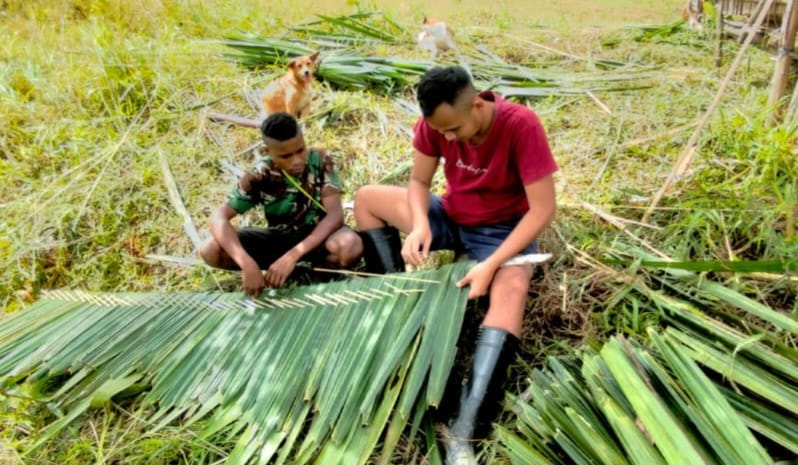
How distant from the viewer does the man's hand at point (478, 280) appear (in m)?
1.77

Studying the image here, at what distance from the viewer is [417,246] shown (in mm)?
2037

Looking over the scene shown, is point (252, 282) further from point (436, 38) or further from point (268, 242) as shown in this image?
point (436, 38)

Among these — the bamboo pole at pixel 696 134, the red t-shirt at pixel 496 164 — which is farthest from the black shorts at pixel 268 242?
the bamboo pole at pixel 696 134

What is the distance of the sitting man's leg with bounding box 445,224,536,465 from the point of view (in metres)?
1.60

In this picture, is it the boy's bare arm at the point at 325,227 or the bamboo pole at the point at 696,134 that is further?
the boy's bare arm at the point at 325,227

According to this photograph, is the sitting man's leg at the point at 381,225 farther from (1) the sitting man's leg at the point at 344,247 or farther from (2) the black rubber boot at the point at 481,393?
(2) the black rubber boot at the point at 481,393

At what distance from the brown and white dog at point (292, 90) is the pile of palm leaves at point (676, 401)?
2.32 m

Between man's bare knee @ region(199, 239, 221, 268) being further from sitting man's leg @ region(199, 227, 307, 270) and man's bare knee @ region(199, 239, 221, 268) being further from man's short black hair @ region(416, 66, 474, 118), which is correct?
man's short black hair @ region(416, 66, 474, 118)

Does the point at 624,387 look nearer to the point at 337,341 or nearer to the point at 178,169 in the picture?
the point at 337,341

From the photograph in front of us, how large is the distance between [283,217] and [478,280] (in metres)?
1.04

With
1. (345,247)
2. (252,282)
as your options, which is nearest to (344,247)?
(345,247)

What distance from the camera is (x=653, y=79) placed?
137 inches

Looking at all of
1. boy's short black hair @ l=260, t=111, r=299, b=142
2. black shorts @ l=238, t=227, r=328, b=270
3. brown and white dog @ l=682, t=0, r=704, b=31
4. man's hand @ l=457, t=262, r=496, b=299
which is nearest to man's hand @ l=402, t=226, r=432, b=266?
man's hand @ l=457, t=262, r=496, b=299

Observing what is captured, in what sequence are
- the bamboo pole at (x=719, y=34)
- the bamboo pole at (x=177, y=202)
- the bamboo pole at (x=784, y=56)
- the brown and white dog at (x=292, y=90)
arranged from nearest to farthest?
1. the bamboo pole at (x=784, y=56)
2. the bamboo pole at (x=177, y=202)
3. the brown and white dog at (x=292, y=90)
4. the bamboo pole at (x=719, y=34)
